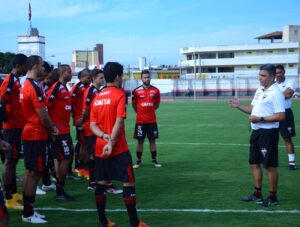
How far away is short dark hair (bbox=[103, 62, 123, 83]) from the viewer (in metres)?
5.93

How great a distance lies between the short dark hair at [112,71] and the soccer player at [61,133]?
208 centimetres

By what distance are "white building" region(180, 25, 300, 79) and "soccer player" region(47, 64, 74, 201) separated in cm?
8010

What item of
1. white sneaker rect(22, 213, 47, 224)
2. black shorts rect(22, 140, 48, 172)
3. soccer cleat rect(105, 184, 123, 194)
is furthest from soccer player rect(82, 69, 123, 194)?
white sneaker rect(22, 213, 47, 224)

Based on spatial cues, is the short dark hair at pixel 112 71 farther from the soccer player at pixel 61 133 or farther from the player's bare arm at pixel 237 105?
the player's bare arm at pixel 237 105

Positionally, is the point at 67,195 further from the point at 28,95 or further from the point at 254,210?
the point at 254,210

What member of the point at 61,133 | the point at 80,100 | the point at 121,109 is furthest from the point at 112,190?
the point at 121,109

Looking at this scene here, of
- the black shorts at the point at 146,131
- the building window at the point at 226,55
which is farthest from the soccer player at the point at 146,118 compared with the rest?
the building window at the point at 226,55

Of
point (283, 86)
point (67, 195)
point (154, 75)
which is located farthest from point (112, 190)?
point (154, 75)

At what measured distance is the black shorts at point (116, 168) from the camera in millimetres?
5844

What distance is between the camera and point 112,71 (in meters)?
5.93

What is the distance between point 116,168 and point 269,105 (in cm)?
280

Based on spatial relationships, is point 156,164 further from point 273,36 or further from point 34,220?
point 273,36

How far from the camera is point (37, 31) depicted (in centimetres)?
2855

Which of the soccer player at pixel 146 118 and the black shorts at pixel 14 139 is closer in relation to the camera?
the black shorts at pixel 14 139
